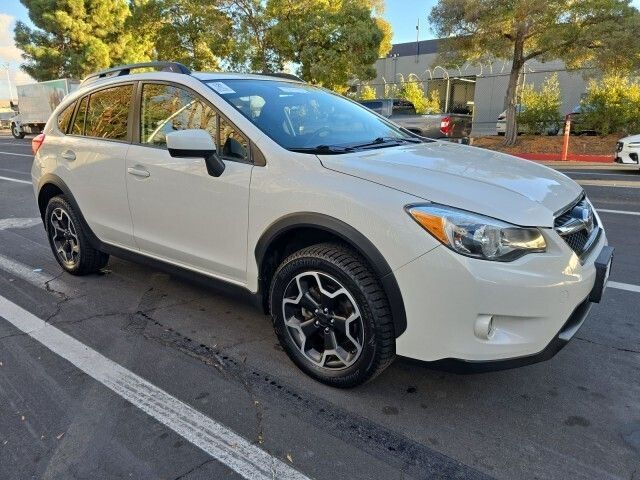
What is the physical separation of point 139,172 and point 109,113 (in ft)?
2.64

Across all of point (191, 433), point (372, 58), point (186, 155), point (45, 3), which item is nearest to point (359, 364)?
point (191, 433)

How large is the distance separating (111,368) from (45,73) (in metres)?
35.0

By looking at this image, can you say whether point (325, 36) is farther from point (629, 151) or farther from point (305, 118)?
point (305, 118)

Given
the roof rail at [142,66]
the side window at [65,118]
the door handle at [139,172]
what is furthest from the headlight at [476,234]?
the side window at [65,118]

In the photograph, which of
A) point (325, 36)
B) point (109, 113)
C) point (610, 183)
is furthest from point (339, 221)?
point (325, 36)

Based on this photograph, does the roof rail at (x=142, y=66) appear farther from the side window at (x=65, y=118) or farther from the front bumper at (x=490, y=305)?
the front bumper at (x=490, y=305)

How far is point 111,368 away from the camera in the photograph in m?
2.99

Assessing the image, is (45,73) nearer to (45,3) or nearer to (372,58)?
(45,3)

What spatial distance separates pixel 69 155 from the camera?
13.6ft

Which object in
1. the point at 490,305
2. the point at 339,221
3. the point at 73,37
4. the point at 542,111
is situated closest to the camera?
the point at 490,305

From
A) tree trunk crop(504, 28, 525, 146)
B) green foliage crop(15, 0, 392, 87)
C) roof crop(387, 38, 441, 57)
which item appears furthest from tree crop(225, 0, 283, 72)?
roof crop(387, 38, 441, 57)

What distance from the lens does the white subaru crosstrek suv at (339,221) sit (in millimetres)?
2238

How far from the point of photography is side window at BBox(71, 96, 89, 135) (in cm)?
420

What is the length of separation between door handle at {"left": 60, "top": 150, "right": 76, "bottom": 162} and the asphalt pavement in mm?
1200
